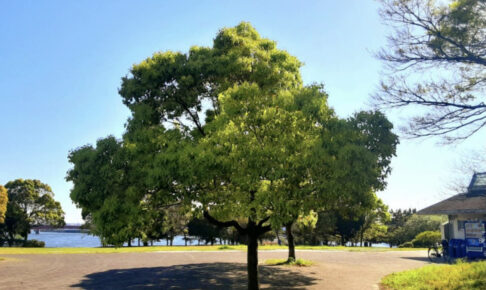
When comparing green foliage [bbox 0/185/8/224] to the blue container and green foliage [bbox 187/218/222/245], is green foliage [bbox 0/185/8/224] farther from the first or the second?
the blue container

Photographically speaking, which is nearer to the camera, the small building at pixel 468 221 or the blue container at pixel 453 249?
the small building at pixel 468 221

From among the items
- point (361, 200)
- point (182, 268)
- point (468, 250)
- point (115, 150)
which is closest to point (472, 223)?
point (468, 250)

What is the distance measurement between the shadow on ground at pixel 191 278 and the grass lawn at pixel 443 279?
3.69 meters

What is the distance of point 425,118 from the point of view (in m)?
13.1

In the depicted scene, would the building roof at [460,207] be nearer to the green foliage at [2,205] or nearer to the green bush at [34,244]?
the green foliage at [2,205]

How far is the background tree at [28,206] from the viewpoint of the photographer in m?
55.8

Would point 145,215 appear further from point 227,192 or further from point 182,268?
point 182,268

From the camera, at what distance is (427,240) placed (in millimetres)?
40812

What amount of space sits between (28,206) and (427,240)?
55.7m

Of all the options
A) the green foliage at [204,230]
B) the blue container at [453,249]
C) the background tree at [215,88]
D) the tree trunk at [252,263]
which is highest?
the background tree at [215,88]

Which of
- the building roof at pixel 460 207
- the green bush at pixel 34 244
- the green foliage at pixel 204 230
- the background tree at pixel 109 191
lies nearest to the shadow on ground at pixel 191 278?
the background tree at pixel 109 191

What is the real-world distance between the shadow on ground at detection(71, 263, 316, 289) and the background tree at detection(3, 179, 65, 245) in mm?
43041

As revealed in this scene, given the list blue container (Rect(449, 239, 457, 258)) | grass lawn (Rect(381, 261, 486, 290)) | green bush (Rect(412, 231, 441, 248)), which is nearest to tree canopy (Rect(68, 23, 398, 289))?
grass lawn (Rect(381, 261, 486, 290))

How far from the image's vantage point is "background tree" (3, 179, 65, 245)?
183 feet
